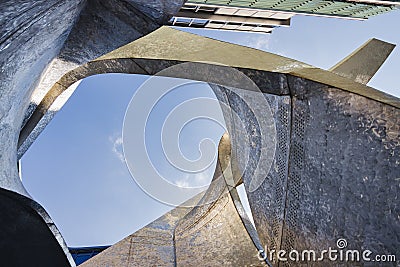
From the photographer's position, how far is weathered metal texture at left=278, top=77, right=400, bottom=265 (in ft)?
13.8

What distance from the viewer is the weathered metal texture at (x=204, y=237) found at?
356 inches

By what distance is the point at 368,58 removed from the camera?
6066 millimetres

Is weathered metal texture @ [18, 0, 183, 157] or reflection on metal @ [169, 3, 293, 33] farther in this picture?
reflection on metal @ [169, 3, 293, 33]

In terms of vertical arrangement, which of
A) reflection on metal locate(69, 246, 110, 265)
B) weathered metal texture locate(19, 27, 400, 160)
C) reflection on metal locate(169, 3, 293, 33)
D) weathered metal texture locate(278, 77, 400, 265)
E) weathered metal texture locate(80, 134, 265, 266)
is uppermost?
weathered metal texture locate(19, 27, 400, 160)

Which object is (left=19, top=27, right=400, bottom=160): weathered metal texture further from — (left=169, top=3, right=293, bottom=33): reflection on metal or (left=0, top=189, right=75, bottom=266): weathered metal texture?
(left=169, top=3, right=293, bottom=33): reflection on metal

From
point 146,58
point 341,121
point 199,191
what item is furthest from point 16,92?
point 199,191

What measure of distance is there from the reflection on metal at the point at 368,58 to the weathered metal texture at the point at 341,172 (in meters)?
1.35

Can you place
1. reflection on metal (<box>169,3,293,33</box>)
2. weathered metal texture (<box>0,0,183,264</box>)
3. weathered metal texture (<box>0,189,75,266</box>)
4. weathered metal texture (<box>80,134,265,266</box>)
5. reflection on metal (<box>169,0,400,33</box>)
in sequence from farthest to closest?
reflection on metal (<box>169,3,293,33</box>) < reflection on metal (<box>169,0,400,33</box>) < weathered metal texture (<box>80,134,265,266</box>) < weathered metal texture (<box>0,0,183,264</box>) < weathered metal texture (<box>0,189,75,266</box>)

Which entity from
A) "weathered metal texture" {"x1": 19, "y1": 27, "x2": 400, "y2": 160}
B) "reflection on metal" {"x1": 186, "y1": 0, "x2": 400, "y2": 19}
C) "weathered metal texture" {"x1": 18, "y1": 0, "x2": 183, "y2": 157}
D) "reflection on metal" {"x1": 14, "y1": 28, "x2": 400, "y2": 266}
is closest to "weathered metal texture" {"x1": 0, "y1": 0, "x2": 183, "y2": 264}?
"weathered metal texture" {"x1": 18, "y1": 0, "x2": 183, "y2": 157}

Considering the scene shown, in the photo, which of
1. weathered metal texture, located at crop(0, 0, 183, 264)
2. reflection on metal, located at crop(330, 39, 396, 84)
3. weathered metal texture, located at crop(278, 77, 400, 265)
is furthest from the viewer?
reflection on metal, located at crop(330, 39, 396, 84)

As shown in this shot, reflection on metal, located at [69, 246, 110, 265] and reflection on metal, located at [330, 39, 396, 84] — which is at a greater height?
reflection on metal, located at [330, 39, 396, 84]

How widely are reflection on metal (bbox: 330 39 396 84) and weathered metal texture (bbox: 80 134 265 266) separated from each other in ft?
11.6

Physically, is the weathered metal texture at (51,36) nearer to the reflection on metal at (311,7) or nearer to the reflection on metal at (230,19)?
the reflection on metal at (311,7)

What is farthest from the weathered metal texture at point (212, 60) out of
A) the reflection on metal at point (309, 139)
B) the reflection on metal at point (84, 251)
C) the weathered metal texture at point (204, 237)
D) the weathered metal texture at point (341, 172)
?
the reflection on metal at point (84, 251)
